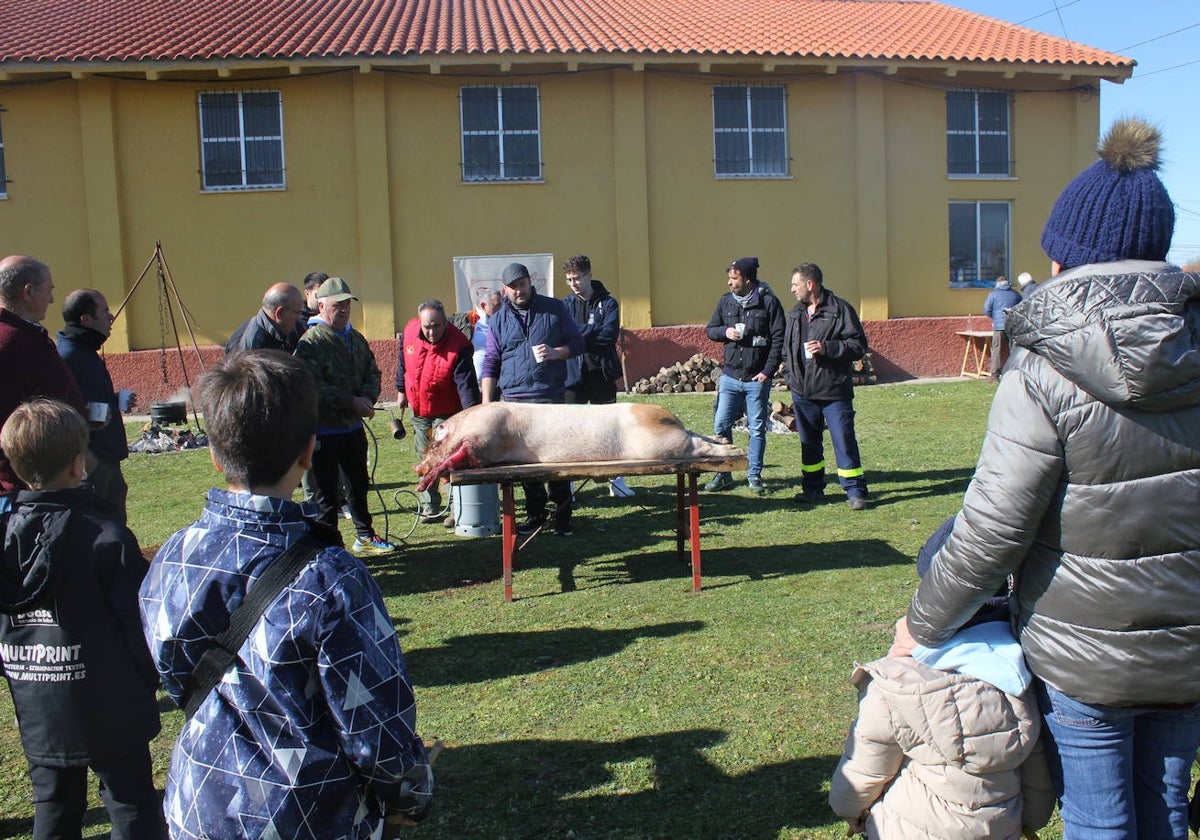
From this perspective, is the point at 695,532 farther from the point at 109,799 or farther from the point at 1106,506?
the point at 1106,506

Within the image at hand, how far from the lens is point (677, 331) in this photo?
705 inches

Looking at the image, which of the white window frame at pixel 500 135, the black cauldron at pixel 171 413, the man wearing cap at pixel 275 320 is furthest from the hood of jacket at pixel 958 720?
the white window frame at pixel 500 135

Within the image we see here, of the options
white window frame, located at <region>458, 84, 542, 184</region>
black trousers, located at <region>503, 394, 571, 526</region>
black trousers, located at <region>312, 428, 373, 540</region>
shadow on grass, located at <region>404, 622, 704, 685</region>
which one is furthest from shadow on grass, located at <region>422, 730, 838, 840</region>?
white window frame, located at <region>458, 84, 542, 184</region>

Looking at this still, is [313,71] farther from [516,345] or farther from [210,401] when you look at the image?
[210,401]

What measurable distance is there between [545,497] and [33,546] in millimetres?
4977

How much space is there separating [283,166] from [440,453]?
41.3 feet

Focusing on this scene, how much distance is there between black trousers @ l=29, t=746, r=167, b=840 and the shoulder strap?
3.73 ft

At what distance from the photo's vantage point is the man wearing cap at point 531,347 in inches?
283

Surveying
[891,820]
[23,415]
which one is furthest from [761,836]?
[23,415]

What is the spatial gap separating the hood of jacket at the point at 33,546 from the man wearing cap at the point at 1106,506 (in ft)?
7.57

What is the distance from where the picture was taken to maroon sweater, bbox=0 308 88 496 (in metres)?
3.91

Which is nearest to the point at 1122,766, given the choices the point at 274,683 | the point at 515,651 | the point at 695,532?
the point at 274,683

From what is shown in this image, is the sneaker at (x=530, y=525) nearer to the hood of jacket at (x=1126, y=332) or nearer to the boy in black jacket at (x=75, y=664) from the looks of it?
the boy in black jacket at (x=75, y=664)

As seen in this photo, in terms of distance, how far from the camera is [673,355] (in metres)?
17.9
